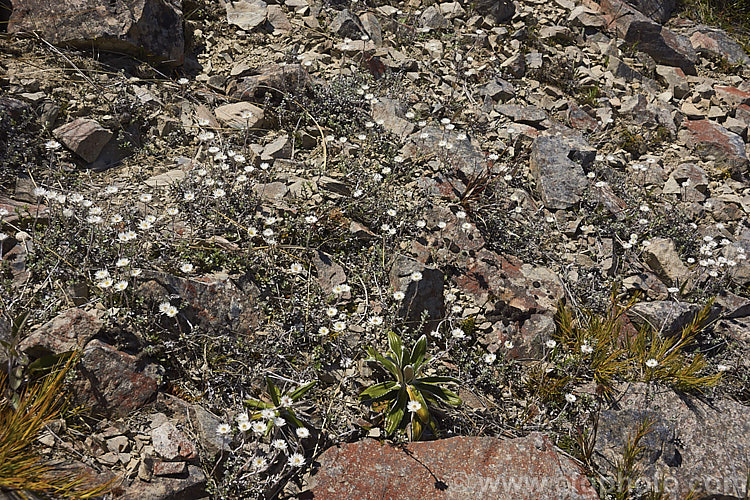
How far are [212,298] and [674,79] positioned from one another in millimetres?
7107

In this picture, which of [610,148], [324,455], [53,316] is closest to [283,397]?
[324,455]

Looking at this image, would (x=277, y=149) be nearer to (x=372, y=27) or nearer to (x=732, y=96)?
(x=372, y=27)

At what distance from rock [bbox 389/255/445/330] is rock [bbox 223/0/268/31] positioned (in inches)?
151

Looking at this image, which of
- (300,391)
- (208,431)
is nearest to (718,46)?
(300,391)

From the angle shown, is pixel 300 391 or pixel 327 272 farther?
pixel 327 272

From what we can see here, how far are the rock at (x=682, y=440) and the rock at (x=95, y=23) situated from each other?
546 centimetres

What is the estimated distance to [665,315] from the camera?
16.1 ft

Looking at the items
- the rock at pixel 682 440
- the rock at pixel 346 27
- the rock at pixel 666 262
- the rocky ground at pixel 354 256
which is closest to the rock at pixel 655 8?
the rocky ground at pixel 354 256

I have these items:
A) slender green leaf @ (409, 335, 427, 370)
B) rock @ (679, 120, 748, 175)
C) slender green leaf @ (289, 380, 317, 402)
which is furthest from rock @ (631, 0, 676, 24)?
slender green leaf @ (289, 380, 317, 402)

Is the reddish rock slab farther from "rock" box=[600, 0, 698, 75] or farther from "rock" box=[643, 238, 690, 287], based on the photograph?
"rock" box=[600, 0, 698, 75]

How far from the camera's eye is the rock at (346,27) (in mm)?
6965

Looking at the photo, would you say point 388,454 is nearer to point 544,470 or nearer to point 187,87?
point 544,470

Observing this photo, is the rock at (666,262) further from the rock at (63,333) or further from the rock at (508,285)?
the rock at (63,333)

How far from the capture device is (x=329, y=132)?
589 centimetres
